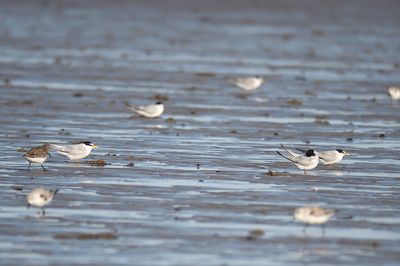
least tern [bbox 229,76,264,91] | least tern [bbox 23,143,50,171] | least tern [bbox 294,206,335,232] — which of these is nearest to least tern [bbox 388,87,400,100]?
least tern [bbox 229,76,264,91]

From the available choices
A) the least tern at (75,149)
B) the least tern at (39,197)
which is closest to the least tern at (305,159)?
the least tern at (75,149)

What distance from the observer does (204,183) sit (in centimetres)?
1653

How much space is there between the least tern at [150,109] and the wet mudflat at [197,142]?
0.23 m

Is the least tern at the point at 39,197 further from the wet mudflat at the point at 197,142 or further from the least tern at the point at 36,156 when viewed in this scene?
the least tern at the point at 36,156

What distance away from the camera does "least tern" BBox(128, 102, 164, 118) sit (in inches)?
934

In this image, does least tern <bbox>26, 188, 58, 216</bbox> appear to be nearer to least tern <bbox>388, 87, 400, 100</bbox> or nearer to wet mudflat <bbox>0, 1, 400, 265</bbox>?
wet mudflat <bbox>0, 1, 400, 265</bbox>

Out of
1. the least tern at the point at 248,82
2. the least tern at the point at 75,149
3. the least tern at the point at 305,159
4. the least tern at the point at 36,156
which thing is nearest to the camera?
the least tern at the point at 36,156

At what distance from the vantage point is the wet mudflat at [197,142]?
12.7 metres

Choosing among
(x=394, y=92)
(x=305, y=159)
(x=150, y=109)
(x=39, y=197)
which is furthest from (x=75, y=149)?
(x=394, y=92)

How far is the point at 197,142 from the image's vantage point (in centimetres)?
2086

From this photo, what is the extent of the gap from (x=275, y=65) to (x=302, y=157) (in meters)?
19.1

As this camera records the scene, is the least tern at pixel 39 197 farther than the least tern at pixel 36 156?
No

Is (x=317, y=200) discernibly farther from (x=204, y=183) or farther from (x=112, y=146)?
(x=112, y=146)

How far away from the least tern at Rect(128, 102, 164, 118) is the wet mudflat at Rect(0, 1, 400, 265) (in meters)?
0.23
